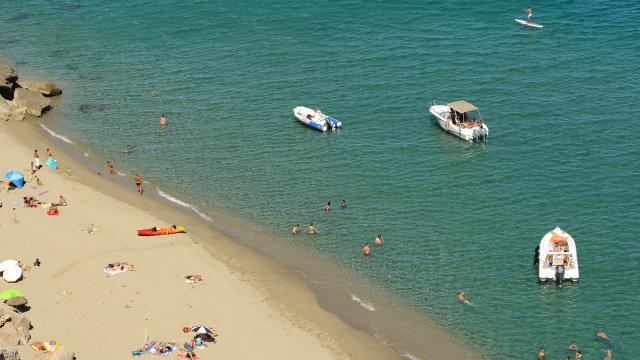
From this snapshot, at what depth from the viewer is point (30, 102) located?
82.9 meters

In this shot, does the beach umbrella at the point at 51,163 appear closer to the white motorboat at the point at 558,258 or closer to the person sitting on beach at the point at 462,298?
the person sitting on beach at the point at 462,298

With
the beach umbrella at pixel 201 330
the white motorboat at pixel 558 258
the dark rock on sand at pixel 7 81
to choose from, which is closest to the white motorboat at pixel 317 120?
the white motorboat at pixel 558 258

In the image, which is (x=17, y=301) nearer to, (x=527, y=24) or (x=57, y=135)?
(x=57, y=135)

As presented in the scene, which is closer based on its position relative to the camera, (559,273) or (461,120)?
(559,273)

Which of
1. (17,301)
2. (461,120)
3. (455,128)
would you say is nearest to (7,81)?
(17,301)

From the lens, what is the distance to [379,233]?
6369 centimetres

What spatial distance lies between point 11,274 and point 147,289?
8.10 m

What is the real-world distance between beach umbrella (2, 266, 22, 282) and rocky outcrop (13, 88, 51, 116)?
30672mm

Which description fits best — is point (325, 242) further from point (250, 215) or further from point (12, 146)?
point (12, 146)

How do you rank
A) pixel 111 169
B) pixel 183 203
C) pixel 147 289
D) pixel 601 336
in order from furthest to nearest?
pixel 111 169, pixel 183 203, pixel 147 289, pixel 601 336

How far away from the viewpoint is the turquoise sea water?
193ft

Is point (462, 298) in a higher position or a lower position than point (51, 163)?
higher

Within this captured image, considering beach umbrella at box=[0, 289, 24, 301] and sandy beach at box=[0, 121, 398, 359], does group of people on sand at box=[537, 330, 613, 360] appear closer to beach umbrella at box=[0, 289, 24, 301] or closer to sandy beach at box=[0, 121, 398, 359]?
sandy beach at box=[0, 121, 398, 359]

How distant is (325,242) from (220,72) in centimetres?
3210
